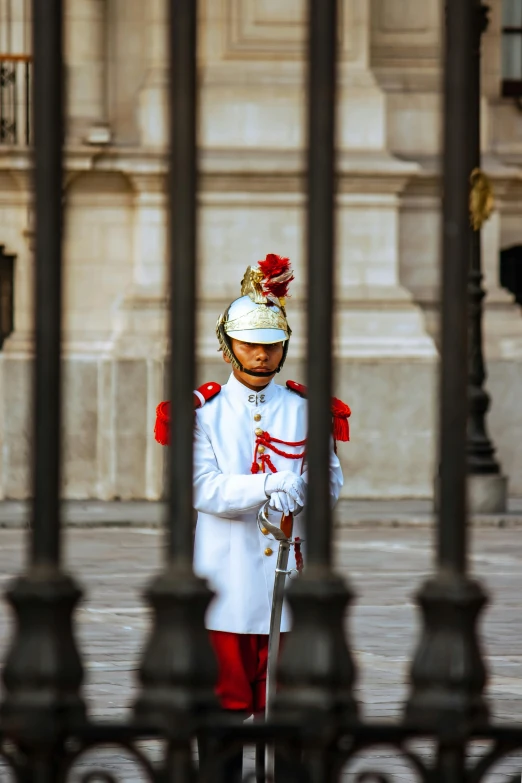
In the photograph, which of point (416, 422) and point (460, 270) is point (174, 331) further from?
point (416, 422)

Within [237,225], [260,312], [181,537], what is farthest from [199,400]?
[237,225]

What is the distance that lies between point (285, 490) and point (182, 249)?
110 inches

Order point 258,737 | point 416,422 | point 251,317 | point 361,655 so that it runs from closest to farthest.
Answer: point 258,737 → point 251,317 → point 361,655 → point 416,422

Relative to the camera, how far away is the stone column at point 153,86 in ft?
72.8

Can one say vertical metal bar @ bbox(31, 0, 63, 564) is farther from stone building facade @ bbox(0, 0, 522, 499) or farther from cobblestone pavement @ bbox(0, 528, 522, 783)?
stone building facade @ bbox(0, 0, 522, 499)

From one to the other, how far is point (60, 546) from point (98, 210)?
19.8 metres

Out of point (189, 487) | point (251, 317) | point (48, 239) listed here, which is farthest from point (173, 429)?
point (251, 317)

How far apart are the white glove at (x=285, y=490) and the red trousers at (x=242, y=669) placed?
1.45 feet

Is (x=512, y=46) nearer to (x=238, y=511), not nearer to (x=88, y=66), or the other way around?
(x=88, y=66)

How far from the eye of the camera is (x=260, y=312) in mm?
5750

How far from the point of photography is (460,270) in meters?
2.78

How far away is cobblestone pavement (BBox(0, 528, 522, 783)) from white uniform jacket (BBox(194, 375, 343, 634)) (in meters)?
1.33

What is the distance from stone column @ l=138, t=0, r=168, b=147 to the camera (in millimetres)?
22188

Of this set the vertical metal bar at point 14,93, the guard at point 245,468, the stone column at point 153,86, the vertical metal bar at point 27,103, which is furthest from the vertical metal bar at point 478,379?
the guard at point 245,468
